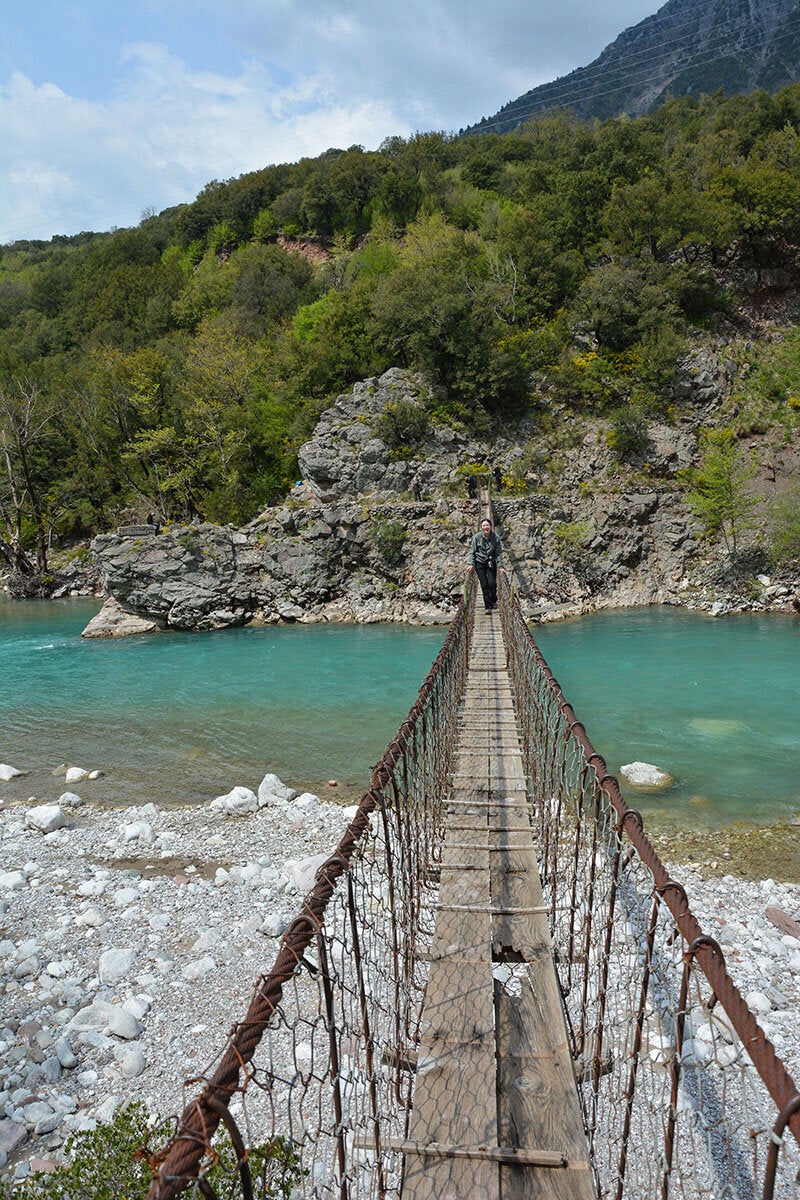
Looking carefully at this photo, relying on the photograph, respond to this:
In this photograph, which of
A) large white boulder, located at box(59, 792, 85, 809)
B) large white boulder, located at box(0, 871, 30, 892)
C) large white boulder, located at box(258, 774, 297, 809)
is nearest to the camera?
large white boulder, located at box(0, 871, 30, 892)

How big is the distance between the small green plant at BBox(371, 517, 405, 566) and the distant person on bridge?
974 centimetres

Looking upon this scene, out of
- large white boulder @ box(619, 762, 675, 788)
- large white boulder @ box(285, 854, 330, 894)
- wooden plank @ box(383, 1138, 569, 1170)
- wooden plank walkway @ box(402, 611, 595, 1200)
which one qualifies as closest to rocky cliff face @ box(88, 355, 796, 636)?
large white boulder @ box(619, 762, 675, 788)

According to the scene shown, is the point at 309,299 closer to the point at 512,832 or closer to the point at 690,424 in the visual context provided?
the point at 690,424

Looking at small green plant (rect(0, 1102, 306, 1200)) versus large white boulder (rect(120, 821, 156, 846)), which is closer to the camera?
small green plant (rect(0, 1102, 306, 1200))

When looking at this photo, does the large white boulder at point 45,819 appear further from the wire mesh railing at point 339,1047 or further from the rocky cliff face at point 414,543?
the rocky cliff face at point 414,543

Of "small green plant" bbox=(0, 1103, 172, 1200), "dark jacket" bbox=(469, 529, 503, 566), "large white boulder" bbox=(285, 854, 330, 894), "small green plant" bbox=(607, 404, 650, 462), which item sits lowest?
"large white boulder" bbox=(285, 854, 330, 894)

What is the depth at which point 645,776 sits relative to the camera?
7.76 meters

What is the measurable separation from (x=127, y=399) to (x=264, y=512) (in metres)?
10.6

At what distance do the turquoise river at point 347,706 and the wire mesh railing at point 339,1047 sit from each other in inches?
157

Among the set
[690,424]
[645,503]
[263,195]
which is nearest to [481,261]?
[690,424]

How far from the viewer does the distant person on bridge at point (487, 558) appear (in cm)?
968

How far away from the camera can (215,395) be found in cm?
2669

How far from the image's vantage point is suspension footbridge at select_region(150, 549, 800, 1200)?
157cm

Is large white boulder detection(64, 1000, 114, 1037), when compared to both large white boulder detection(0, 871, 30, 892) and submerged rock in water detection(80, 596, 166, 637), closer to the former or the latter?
large white boulder detection(0, 871, 30, 892)
